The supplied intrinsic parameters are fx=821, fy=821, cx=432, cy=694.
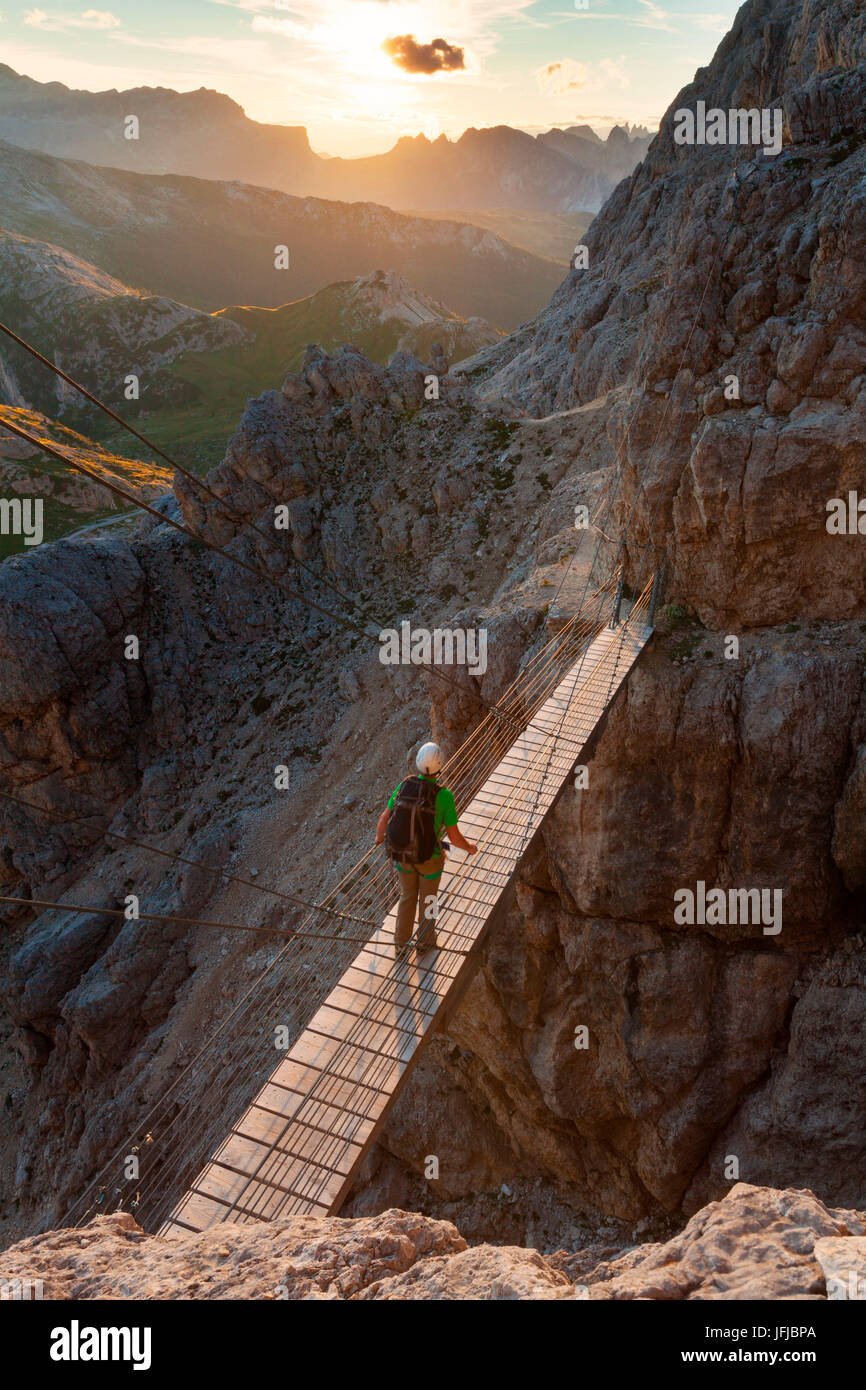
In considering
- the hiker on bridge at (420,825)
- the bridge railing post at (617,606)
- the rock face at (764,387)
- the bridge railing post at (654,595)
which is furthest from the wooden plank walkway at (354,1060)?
the rock face at (764,387)

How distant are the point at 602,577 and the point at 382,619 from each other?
511 inches

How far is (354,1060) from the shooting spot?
7230 millimetres

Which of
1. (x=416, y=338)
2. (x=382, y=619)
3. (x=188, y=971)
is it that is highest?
(x=416, y=338)

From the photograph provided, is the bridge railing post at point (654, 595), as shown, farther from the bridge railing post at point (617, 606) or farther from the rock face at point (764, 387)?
the bridge railing post at point (617, 606)

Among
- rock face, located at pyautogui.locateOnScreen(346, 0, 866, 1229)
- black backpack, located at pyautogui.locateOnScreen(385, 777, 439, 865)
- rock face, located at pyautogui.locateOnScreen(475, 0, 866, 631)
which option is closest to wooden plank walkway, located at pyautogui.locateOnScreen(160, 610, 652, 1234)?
black backpack, located at pyautogui.locateOnScreen(385, 777, 439, 865)

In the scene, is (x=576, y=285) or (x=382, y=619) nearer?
(x=382, y=619)

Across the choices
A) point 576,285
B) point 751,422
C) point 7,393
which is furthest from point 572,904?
point 7,393

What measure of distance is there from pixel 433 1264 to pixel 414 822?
12.1 ft

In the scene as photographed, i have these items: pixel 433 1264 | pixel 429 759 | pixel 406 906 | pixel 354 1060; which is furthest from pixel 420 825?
pixel 433 1264

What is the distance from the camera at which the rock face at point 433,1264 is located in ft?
14.0

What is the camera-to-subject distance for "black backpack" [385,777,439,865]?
307 inches

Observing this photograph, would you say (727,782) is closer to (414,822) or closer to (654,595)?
(654,595)

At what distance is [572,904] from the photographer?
1501 centimetres
